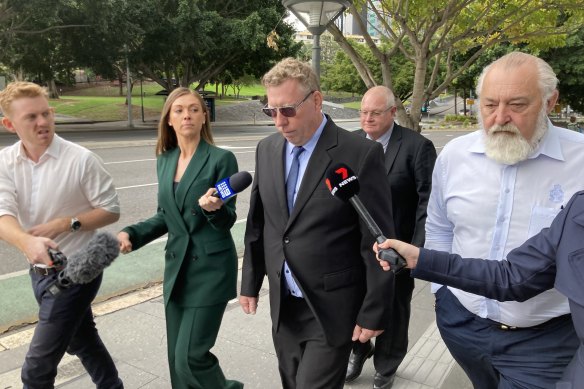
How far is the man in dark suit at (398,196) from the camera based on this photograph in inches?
136

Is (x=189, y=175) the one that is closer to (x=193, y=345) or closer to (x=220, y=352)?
(x=193, y=345)

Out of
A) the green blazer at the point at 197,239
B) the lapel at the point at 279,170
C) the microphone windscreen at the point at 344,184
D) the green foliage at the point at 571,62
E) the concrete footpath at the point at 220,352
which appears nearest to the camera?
the microphone windscreen at the point at 344,184

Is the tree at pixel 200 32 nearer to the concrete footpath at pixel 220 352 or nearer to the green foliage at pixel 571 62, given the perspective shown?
the green foliage at pixel 571 62

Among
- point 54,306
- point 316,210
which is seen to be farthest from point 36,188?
point 316,210

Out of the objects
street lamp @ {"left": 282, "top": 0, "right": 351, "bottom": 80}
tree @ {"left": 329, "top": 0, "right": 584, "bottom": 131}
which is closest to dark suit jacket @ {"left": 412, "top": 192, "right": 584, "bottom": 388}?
street lamp @ {"left": 282, "top": 0, "right": 351, "bottom": 80}

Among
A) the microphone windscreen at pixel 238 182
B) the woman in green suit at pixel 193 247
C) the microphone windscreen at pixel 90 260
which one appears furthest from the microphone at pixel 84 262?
the microphone windscreen at pixel 238 182

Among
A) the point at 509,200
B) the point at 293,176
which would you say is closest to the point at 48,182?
the point at 293,176

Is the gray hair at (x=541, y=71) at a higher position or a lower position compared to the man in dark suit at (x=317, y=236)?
higher

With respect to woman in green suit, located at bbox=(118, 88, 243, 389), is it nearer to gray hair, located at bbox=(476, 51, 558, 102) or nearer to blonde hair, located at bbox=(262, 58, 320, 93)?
blonde hair, located at bbox=(262, 58, 320, 93)

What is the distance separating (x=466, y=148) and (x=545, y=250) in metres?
0.67

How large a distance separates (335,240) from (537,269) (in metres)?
0.87

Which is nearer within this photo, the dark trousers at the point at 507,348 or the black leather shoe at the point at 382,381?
the dark trousers at the point at 507,348

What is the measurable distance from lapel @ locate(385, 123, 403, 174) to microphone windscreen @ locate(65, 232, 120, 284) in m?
1.88

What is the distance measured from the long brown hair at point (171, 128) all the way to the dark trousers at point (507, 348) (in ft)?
5.48
